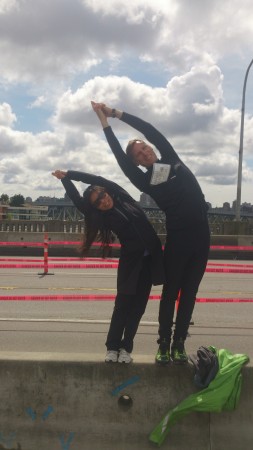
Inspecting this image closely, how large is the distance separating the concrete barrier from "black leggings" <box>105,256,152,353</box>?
239 millimetres

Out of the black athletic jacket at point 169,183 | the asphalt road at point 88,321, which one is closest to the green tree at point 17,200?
the asphalt road at point 88,321

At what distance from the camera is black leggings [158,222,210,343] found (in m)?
3.41

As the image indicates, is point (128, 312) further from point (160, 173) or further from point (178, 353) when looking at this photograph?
point (160, 173)

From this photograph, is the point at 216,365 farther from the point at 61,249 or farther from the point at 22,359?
the point at 61,249

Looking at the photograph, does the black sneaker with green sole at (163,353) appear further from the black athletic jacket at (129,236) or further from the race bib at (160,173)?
the race bib at (160,173)

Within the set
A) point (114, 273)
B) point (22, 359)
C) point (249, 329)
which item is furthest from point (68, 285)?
point (22, 359)

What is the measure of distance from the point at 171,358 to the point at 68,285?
735 cm

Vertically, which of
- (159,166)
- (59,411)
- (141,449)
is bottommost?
(141,449)

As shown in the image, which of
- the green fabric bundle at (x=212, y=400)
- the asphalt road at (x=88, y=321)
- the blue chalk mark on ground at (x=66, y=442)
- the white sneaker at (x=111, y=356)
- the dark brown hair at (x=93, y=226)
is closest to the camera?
the green fabric bundle at (x=212, y=400)

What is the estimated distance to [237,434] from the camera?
3.13 metres

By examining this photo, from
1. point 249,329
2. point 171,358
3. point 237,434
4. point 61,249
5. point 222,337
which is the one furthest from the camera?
point 61,249

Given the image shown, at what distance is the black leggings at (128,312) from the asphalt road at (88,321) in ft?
→ 0.81

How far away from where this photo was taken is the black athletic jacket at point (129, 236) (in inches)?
135

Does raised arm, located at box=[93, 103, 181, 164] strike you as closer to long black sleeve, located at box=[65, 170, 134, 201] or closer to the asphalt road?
long black sleeve, located at box=[65, 170, 134, 201]
